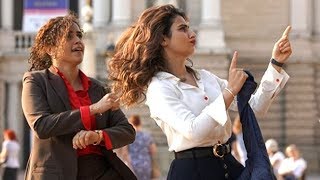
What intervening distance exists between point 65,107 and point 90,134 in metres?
0.33

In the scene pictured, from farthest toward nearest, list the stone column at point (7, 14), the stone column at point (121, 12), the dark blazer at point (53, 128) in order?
the stone column at point (7, 14)
the stone column at point (121, 12)
the dark blazer at point (53, 128)

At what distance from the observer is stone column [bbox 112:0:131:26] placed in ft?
108

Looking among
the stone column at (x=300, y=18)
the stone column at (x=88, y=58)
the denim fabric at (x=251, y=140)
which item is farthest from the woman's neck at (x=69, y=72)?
the stone column at (x=300, y=18)

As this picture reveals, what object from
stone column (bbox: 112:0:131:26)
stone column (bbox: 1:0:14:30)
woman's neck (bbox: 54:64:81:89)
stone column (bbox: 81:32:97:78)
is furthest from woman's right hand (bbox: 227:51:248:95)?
stone column (bbox: 1:0:14:30)

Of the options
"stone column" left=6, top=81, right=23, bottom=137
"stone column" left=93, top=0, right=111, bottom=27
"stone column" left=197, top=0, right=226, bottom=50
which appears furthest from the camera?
"stone column" left=93, top=0, right=111, bottom=27

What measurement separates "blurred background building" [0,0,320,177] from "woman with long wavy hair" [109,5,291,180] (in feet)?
79.3

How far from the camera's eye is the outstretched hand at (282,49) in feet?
18.9

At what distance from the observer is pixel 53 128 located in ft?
19.6

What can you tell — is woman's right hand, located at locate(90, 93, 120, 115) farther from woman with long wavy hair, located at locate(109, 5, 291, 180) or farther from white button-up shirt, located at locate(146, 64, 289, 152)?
white button-up shirt, located at locate(146, 64, 289, 152)

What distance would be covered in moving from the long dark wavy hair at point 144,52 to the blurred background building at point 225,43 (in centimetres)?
2420

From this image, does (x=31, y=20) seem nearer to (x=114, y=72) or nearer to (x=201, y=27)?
(x=201, y=27)

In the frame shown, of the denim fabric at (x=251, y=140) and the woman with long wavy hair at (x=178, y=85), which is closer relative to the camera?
the denim fabric at (x=251, y=140)

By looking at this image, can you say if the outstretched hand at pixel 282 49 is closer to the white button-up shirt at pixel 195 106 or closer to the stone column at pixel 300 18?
the white button-up shirt at pixel 195 106

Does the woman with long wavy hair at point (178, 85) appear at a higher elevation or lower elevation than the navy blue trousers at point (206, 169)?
higher
